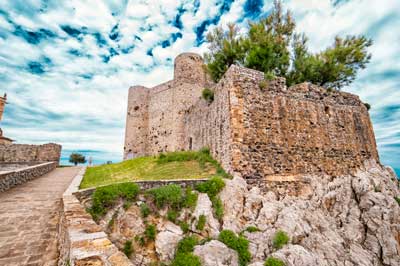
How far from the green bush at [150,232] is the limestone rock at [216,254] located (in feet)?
4.70

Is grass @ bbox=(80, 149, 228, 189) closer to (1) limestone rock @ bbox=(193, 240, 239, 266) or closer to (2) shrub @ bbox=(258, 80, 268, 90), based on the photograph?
(1) limestone rock @ bbox=(193, 240, 239, 266)

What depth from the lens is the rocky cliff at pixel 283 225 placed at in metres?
5.55

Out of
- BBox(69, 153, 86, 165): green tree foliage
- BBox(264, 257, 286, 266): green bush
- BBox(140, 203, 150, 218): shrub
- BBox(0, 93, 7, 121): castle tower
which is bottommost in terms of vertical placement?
BBox(264, 257, 286, 266): green bush

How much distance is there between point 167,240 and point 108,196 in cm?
236

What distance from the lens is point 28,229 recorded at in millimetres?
3912

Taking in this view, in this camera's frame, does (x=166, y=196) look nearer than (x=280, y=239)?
No

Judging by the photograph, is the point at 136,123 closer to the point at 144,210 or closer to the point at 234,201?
the point at 144,210

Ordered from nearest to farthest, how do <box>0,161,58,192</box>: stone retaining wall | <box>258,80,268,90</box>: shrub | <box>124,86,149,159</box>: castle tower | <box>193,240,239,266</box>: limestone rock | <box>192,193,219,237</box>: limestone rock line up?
<box>193,240,239,266</box>: limestone rock < <box>192,193,219,237</box>: limestone rock < <box>0,161,58,192</box>: stone retaining wall < <box>258,80,268,90</box>: shrub < <box>124,86,149,159</box>: castle tower

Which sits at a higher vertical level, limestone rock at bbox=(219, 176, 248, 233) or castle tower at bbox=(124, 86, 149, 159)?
castle tower at bbox=(124, 86, 149, 159)

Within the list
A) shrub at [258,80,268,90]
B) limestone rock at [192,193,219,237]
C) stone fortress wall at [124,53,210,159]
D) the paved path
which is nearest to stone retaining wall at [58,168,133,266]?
the paved path

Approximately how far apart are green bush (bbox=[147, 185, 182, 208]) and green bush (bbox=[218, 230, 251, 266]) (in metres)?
1.85

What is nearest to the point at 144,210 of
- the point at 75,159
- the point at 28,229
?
the point at 28,229

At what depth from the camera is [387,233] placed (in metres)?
7.18

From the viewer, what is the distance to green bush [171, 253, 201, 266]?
502 centimetres
